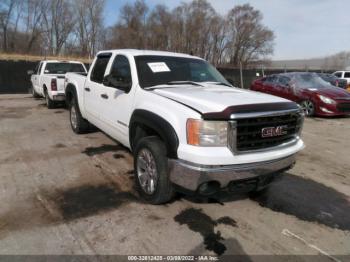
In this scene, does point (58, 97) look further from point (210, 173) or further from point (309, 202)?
point (309, 202)

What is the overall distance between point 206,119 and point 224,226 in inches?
47.8

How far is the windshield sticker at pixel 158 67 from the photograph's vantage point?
14.7ft

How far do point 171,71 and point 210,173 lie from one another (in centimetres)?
208

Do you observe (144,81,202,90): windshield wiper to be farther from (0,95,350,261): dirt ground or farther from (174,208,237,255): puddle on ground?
(174,208,237,255): puddle on ground

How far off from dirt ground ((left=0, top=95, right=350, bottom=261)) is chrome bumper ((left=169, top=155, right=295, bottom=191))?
0.54m

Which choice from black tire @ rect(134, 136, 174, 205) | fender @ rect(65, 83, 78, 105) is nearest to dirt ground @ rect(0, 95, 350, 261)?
black tire @ rect(134, 136, 174, 205)

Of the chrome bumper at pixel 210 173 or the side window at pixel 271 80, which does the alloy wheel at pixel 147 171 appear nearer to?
the chrome bumper at pixel 210 173

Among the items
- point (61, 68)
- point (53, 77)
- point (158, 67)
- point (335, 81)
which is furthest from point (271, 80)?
point (158, 67)

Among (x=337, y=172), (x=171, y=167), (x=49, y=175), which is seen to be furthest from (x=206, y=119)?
(x=337, y=172)

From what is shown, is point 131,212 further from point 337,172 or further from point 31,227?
point 337,172

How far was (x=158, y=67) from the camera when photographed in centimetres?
454

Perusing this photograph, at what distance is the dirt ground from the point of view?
9.82 feet

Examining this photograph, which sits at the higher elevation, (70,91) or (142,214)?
(70,91)

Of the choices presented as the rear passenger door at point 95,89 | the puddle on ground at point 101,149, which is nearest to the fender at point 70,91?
the rear passenger door at point 95,89
